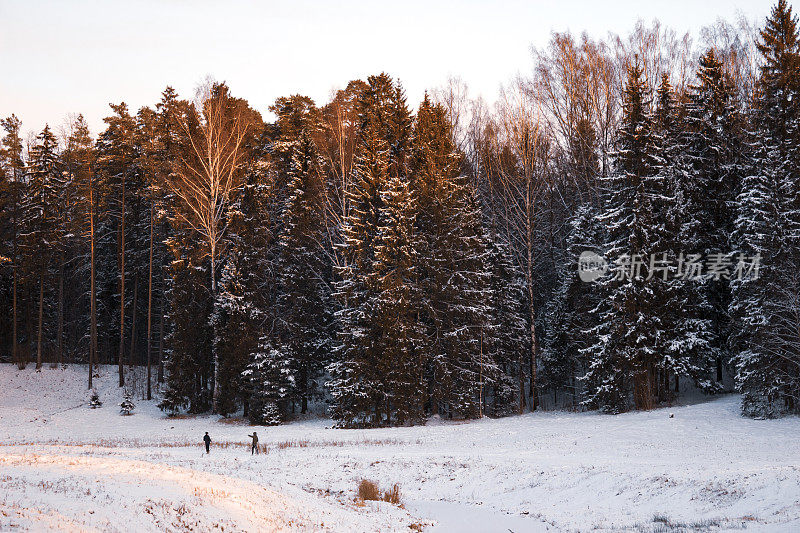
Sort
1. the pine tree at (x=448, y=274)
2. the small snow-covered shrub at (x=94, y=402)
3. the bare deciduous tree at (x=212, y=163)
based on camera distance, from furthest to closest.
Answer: the small snow-covered shrub at (x=94, y=402) < the bare deciduous tree at (x=212, y=163) < the pine tree at (x=448, y=274)

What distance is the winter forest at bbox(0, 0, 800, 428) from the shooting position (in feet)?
112

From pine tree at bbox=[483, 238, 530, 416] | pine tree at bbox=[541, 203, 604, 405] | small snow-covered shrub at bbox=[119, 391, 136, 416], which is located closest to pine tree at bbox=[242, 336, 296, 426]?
small snow-covered shrub at bbox=[119, 391, 136, 416]

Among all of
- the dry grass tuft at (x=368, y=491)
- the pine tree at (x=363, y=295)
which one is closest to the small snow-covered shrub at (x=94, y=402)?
the pine tree at (x=363, y=295)

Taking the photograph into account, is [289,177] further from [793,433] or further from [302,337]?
[793,433]

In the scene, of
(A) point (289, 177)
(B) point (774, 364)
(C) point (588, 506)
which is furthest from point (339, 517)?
(A) point (289, 177)

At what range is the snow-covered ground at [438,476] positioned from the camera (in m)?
14.5

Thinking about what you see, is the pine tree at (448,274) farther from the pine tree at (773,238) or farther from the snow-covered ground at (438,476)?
the pine tree at (773,238)

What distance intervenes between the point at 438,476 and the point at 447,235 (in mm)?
18919

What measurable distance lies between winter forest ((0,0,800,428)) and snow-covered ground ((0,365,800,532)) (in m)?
3.73

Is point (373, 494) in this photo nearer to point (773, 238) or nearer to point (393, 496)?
point (393, 496)

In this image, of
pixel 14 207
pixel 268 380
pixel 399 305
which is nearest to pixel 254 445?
pixel 268 380

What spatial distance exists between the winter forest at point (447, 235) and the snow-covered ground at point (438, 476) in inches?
147

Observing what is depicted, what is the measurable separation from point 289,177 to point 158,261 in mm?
16845

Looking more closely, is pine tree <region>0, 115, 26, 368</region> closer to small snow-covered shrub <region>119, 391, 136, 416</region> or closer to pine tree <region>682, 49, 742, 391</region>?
small snow-covered shrub <region>119, 391, 136, 416</region>
